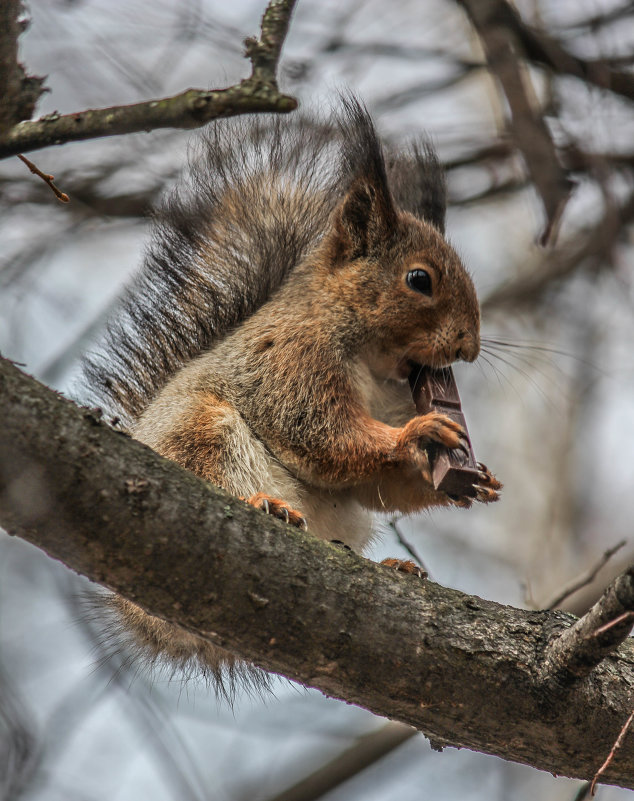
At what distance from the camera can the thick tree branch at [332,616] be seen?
6.33 feet

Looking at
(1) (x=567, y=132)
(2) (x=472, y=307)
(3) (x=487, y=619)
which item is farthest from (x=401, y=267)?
(3) (x=487, y=619)

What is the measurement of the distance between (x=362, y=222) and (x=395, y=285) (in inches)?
12.1

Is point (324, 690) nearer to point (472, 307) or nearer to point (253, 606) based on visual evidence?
point (253, 606)

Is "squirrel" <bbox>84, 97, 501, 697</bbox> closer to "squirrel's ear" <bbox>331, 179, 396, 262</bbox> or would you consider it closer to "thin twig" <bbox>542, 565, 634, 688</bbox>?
"squirrel's ear" <bbox>331, 179, 396, 262</bbox>

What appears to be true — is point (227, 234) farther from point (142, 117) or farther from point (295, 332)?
point (142, 117)

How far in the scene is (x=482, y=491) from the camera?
274cm

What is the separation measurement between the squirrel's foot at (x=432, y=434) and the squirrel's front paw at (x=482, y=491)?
0.33 feet

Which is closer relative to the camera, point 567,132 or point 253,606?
point 253,606

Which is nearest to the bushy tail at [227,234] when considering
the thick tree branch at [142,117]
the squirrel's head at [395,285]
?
the squirrel's head at [395,285]

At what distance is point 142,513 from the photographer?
6.35 feet

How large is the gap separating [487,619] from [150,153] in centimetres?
314

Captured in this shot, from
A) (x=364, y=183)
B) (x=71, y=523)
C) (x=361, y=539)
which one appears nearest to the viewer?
(x=71, y=523)

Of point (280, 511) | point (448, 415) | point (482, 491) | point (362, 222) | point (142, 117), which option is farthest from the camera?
point (362, 222)

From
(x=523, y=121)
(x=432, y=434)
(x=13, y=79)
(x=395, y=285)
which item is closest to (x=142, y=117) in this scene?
→ (x=13, y=79)
